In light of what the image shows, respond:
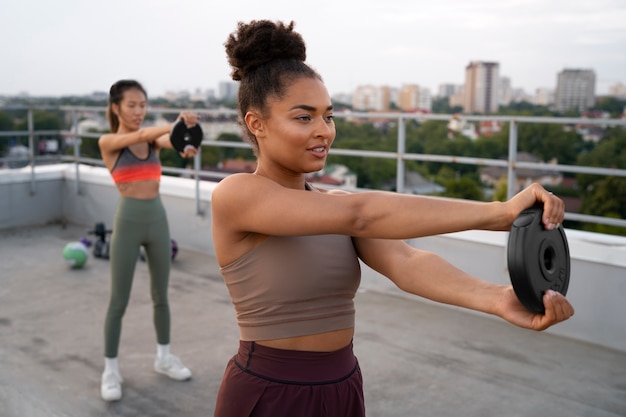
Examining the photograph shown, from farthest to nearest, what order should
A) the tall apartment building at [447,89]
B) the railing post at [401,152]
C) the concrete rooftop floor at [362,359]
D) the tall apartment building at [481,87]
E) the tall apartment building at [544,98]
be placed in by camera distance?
the tall apartment building at [447,89], the tall apartment building at [481,87], the tall apartment building at [544,98], the railing post at [401,152], the concrete rooftop floor at [362,359]

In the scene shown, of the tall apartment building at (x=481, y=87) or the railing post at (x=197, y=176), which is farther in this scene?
the tall apartment building at (x=481, y=87)

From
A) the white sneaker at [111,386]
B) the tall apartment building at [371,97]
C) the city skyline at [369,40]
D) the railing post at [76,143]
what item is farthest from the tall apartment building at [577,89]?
the white sneaker at [111,386]

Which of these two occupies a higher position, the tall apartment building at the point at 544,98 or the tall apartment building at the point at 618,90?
the tall apartment building at the point at 618,90

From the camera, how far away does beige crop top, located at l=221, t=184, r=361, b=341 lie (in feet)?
4.53

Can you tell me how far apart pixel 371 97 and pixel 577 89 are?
62.7 feet

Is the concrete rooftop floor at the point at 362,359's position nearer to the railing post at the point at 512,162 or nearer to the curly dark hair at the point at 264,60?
the railing post at the point at 512,162

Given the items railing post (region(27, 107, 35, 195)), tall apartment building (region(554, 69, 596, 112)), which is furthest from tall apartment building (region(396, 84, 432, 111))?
railing post (region(27, 107, 35, 195))

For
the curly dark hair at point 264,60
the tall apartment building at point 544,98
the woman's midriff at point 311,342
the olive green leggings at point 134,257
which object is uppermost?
the tall apartment building at point 544,98

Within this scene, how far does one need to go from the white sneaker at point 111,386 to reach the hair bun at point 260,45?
247cm

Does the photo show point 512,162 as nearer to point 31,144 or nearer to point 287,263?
point 287,263

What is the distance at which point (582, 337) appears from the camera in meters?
4.21

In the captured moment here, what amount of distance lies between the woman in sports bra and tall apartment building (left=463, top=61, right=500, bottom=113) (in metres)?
59.3

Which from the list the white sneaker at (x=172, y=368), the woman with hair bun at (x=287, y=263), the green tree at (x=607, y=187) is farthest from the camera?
the green tree at (x=607, y=187)

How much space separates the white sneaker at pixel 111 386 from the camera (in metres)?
3.42
